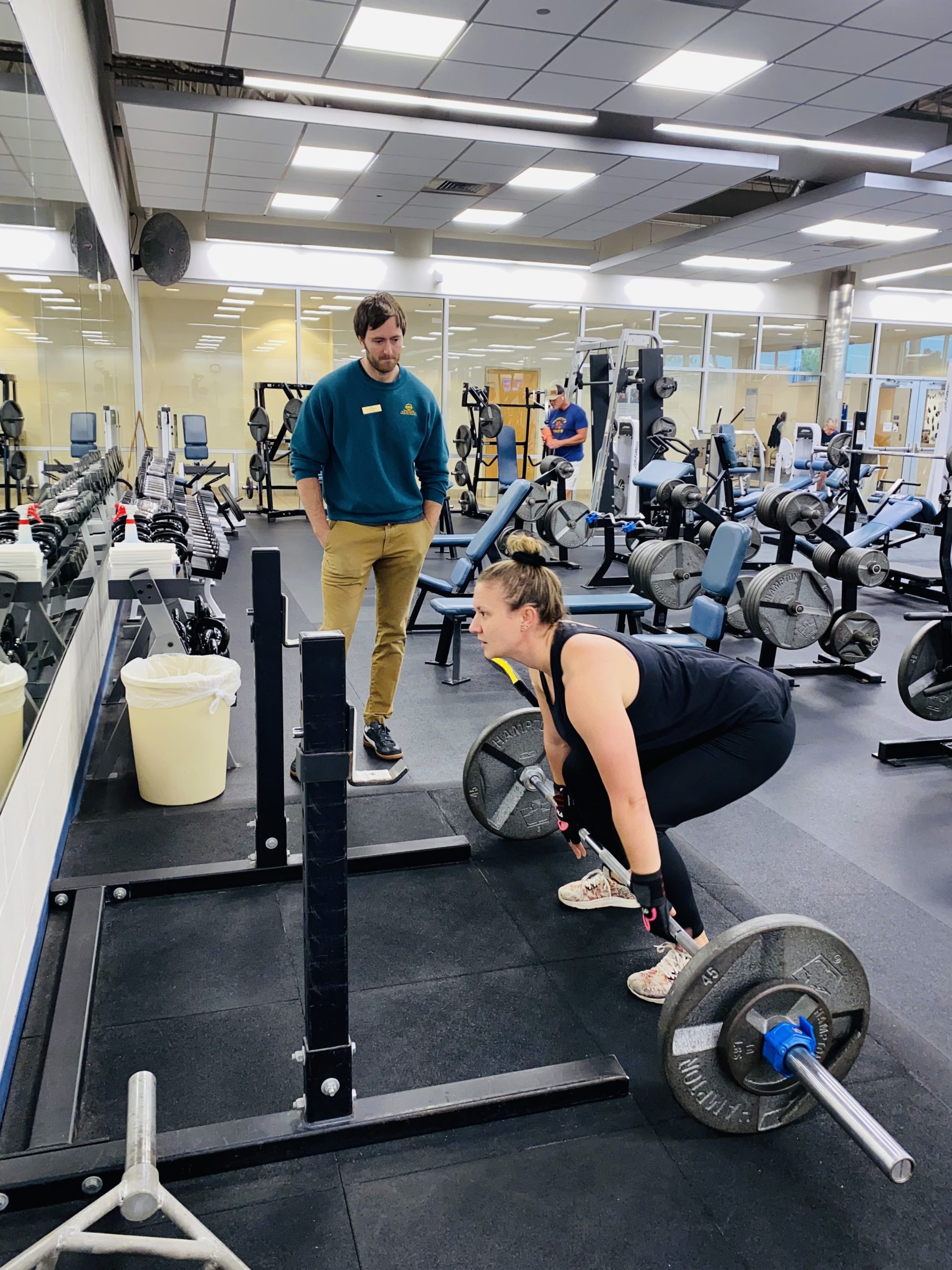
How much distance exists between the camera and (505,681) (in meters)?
4.47

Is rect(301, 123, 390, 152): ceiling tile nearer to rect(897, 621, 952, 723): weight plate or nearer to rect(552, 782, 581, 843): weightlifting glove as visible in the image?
rect(897, 621, 952, 723): weight plate

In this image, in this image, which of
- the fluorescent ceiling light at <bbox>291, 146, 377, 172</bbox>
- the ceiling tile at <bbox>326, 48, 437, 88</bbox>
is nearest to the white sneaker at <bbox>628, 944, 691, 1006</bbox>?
the ceiling tile at <bbox>326, 48, 437, 88</bbox>

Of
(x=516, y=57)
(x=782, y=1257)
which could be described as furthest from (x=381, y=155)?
(x=782, y=1257)

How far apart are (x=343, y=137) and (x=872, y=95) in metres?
3.65

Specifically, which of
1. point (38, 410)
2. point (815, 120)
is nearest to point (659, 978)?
point (38, 410)

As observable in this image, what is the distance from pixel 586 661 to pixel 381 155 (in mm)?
6785

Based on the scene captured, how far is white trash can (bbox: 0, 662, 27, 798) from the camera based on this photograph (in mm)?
1787

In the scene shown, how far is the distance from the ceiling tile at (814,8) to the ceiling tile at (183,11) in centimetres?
271

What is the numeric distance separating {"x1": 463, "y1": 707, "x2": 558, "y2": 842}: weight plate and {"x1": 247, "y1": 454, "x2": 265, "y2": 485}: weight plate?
28.5 ft

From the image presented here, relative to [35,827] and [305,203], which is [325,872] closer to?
[35,827]

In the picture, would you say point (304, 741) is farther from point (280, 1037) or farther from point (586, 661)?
point (280, 1037)

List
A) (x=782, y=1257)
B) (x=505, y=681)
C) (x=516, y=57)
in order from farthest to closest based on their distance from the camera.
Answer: (x=516, y=57)
(x=505, y=681)
(x=782, y=1257)

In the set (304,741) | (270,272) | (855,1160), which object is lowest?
(855,1160)

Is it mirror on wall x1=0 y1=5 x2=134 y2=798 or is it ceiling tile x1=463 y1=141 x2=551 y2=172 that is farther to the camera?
ceiling tile x1=463 y1=141 x2=551 y2=172
